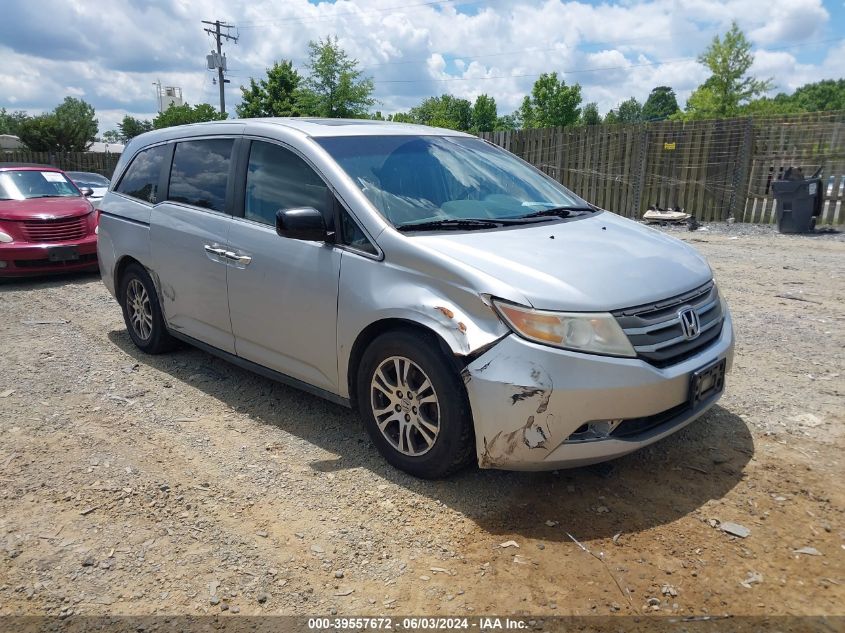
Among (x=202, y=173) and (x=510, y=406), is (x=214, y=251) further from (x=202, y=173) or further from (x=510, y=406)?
(x=510, y=406)

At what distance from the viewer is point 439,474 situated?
129 inches

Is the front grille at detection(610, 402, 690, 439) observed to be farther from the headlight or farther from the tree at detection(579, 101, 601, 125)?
the tree at detection(579, 101, 601, 125)

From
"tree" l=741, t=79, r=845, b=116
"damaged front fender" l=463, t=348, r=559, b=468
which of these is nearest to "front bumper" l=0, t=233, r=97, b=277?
"damaged front fender" l=463, t=348, r=559, b=468

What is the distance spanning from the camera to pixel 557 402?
2.87 metres

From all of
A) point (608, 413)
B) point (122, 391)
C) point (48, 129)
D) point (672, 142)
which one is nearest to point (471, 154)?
point (608, 413)

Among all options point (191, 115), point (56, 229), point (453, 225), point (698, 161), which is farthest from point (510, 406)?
point (191, 115)

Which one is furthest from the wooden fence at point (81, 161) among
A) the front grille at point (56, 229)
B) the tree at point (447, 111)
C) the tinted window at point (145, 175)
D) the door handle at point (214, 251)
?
the tree at point (447, 111)

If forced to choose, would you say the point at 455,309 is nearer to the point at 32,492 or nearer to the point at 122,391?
the point at 32,492

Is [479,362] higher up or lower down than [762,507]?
higher up

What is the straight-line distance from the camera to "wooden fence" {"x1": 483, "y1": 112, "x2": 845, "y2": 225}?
13.3m

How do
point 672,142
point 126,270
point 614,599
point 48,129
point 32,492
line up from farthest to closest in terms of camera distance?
point 48,129 → point 672,142 → point 126,270 → point 32,492 → point 614,599

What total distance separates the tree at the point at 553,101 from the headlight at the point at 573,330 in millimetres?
66491

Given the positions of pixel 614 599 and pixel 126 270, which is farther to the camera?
pixel 126 270

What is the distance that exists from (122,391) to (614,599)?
3814 millimetres
